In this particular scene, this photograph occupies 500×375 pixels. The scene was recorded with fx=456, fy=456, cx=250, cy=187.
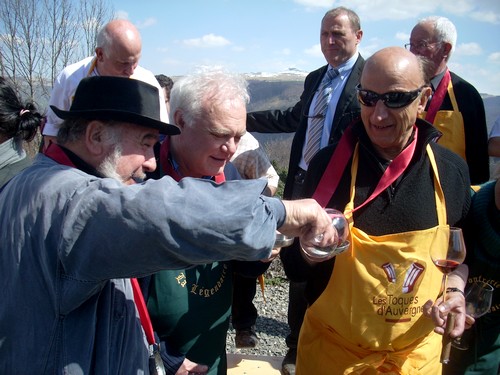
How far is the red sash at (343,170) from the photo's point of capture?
6.79 feet

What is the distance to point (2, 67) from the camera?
988 centimetres

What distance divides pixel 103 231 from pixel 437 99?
3030 millimetres

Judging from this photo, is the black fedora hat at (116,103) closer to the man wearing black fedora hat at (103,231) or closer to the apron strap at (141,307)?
the man wearing black fedora hat at (103,231)

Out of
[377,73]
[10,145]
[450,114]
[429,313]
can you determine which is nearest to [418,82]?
[377,73]

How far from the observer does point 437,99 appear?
3457 mm

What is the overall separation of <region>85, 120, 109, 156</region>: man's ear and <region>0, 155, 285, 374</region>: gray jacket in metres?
0.13

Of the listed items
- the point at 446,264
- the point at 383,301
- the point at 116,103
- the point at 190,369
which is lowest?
the point at 190,369

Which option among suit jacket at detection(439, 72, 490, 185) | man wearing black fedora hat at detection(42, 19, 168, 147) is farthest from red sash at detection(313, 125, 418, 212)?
man wearing black fedora hat at detection(42, 19, 168, 147)

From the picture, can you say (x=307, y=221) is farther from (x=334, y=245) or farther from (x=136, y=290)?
(x=136, y=290)

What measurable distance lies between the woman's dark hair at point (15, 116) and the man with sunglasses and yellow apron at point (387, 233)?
1941 mm

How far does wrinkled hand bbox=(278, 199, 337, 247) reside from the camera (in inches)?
55.6

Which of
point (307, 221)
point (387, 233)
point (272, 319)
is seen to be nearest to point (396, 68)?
point (387, 233)

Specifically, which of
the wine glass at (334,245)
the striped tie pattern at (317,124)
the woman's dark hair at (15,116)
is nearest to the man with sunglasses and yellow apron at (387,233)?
the wine glass at (334,245)

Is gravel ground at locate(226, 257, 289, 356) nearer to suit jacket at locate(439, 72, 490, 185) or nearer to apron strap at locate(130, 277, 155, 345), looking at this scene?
suit jacket at locate(439, 72, 490, 185)
